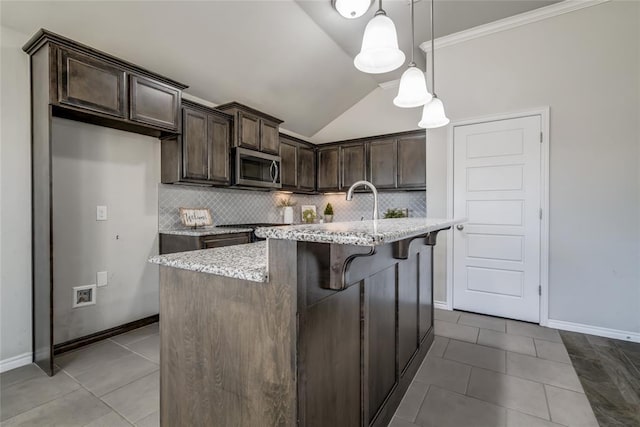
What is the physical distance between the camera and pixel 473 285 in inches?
133

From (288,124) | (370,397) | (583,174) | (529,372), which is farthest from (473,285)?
(288,124)

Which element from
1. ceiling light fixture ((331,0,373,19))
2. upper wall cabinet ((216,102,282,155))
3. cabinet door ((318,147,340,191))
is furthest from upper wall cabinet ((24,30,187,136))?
cabinet door ((318,147,340,191))

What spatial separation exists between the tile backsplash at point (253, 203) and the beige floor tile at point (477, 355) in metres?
2.30

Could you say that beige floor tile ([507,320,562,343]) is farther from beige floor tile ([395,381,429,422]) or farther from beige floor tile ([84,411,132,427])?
beige floor tile ([84,411,132,427])

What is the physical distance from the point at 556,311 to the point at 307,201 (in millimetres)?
3777

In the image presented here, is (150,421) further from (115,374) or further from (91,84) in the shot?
(91,84)

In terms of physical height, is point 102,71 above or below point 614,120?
above

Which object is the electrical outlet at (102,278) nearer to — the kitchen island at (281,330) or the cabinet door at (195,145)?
the cabinet door at (195,145)

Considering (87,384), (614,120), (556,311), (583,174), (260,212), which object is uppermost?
(614,120)

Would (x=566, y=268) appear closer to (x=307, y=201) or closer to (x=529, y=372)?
(x=529, y=372)

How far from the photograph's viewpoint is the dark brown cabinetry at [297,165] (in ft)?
15.0

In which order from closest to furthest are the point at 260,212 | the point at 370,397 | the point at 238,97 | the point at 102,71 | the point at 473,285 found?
1. the point at 370,397
2. the point at 102,71
3. the point at 473,285
4. the point at 238,97
5. the point at 260,212

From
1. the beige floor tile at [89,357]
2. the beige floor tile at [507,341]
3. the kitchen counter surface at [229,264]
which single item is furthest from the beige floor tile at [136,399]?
the beige floor tile at [507,341]

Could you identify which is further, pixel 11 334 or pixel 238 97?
pixel 238 97
